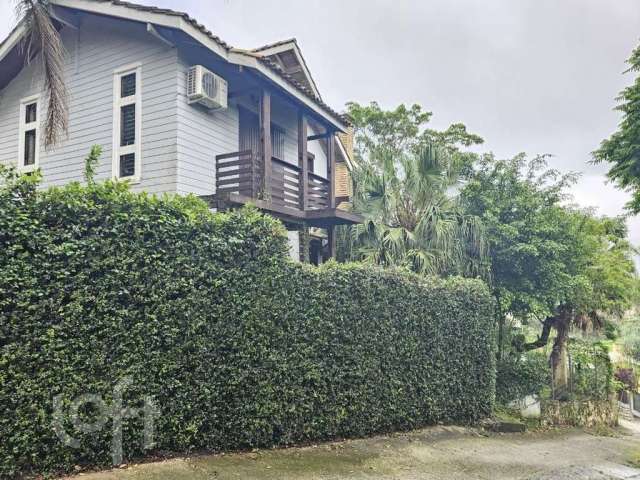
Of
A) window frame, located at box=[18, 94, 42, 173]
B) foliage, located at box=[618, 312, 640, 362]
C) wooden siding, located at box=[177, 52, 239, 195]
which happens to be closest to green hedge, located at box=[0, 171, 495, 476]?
wooden siding, located at box=[177, 52, 239, 195]

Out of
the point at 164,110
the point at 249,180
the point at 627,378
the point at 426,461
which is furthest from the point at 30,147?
the point at 627,378

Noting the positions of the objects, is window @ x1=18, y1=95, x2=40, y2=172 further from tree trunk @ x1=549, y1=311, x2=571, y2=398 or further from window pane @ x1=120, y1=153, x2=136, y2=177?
tree trunk @ x1=549, y1=311, x2=571, y2=398

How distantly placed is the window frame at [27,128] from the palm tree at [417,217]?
7787 mm

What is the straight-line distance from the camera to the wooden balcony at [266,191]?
378 inches

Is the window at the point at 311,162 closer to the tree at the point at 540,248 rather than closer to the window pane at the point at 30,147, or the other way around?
the tree at the point at 540,248

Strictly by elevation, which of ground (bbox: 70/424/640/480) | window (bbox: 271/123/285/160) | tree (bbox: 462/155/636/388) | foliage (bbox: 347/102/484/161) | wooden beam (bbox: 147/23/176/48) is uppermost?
foliage (bbox: 347/102/484/161)

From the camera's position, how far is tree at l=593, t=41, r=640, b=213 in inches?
366

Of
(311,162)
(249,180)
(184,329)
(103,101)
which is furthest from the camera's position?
(311,162)

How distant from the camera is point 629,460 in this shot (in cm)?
863

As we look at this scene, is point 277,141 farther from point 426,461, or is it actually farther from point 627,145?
point 426,461

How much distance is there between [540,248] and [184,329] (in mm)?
9859

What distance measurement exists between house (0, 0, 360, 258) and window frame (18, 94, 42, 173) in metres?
0.03

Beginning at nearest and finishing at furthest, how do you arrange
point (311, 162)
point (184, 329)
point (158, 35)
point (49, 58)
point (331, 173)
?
point (184, 329)
point (49, 58)
point (158, 35)
point (331, 173)
point (311, 162)

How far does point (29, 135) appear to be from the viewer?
11703 millimetres
